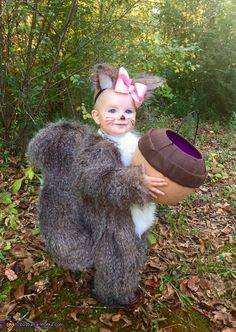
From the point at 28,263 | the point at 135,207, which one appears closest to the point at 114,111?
the point at 135,207

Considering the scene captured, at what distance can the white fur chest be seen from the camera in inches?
81.1

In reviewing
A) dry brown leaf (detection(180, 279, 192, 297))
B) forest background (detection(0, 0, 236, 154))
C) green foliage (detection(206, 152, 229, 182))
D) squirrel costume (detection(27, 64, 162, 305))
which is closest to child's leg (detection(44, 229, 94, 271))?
squirrel costume (detection(27, 64, 162, 305))

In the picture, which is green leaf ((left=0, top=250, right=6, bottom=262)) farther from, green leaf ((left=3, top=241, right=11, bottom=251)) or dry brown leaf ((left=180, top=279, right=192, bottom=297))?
dry brown leaf ((left=180, top=279, right=192, bottom=297))

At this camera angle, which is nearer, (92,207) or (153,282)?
(92,207)

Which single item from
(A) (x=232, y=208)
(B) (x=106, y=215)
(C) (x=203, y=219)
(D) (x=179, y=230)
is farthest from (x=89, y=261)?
(A) (x=232, y=208)

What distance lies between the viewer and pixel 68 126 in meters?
2.23

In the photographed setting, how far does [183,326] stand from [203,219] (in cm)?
149

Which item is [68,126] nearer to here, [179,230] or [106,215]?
[106,215]

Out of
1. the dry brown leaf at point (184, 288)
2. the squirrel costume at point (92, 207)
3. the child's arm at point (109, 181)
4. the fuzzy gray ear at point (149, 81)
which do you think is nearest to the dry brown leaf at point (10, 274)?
the squirrel costume at point (92, 207)

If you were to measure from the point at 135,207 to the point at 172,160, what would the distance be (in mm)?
452

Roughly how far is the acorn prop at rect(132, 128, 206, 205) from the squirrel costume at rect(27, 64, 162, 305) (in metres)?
0.13

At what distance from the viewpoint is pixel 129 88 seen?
207 cm

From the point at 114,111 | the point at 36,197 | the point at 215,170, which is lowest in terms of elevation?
the point at 215,170

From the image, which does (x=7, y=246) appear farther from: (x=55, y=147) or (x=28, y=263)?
(x=55, y=147)
